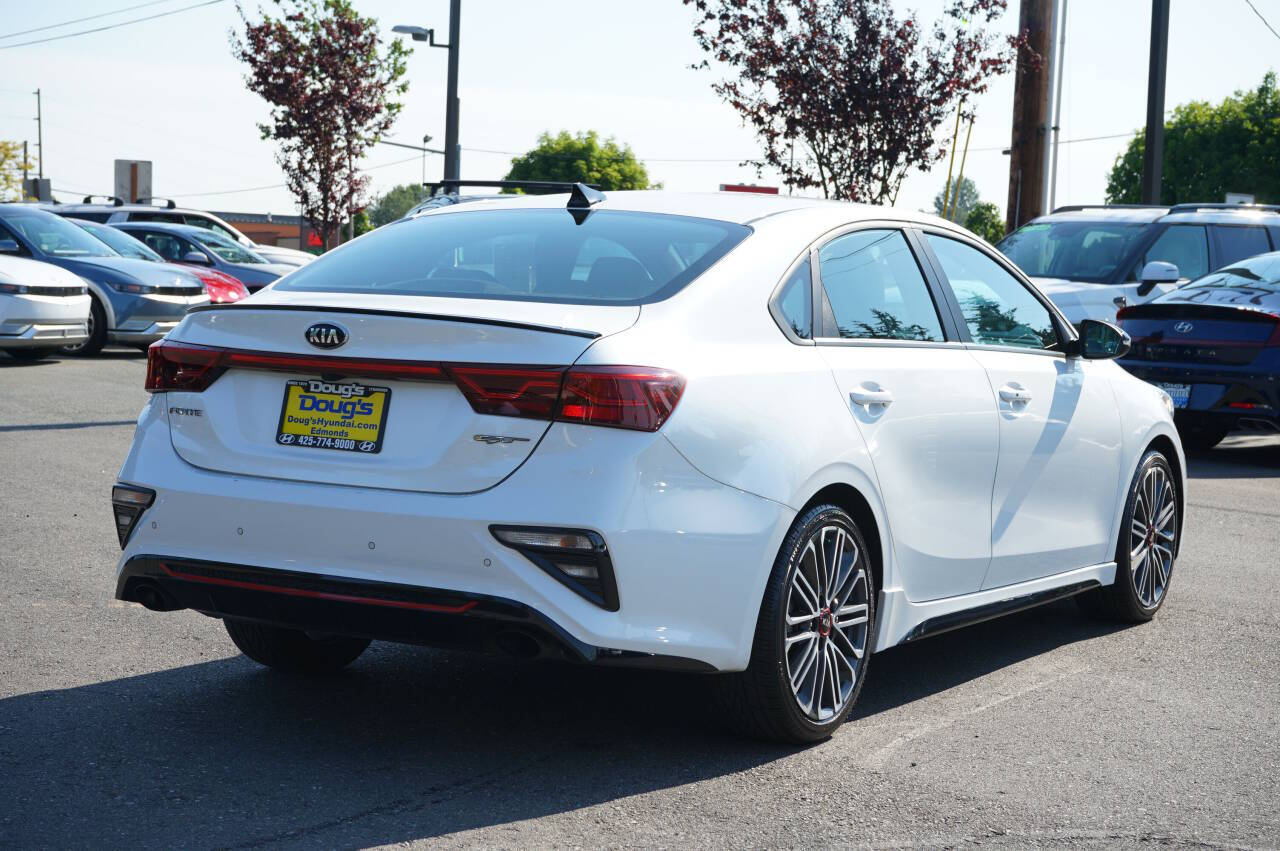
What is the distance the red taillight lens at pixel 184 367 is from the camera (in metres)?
4.59

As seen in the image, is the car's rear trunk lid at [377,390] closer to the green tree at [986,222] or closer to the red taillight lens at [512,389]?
the red taillight lens at [512,389]

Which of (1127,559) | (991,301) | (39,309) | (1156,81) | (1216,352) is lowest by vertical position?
(1127,559)

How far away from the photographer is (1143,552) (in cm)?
691

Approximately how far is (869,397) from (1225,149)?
306ft

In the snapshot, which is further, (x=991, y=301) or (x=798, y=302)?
(x=991, y=301)

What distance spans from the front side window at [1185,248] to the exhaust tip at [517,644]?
12.1m

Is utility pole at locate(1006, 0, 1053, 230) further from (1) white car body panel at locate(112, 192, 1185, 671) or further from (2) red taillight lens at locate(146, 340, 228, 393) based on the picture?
→ (2) red taillight lens at locate(146, 340, 228, 393)

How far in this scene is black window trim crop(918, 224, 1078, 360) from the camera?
5.79 meters

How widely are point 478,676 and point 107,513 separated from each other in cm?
384

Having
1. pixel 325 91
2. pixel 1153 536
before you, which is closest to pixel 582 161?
pixel 325 91

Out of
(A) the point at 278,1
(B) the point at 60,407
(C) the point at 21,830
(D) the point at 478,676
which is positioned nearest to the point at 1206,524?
(D) the point at 478,676

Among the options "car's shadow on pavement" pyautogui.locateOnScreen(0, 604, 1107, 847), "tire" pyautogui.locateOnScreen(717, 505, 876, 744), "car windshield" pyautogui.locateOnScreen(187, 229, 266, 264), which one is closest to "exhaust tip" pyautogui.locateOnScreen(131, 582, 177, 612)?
"car's shadow on pavement" pyautogui.locateOnScreen(0, 604, 1107, 847)

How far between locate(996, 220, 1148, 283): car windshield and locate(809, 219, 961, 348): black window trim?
31.5 ft

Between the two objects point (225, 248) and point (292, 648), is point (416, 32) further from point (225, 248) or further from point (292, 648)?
point (292, 648)
